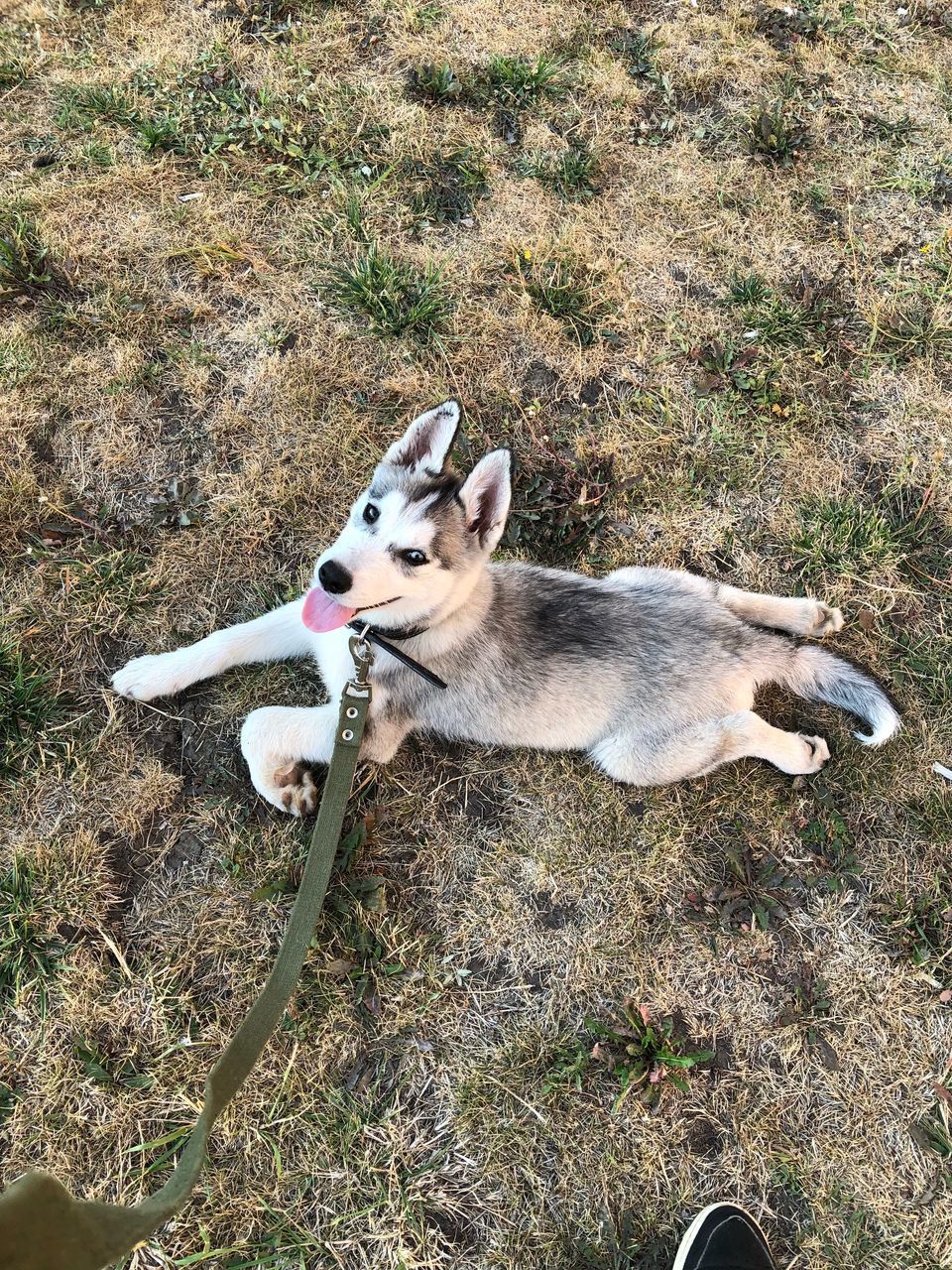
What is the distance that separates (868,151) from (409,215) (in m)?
3.11

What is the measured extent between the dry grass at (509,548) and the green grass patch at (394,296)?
0.04 meters

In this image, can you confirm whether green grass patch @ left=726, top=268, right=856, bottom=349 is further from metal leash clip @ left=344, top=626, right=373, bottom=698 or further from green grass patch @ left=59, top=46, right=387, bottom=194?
metal leash clip @ left=344, top=626, right=373, bottom=698

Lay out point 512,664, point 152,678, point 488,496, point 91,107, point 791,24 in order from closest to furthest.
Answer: point 488,496 → point 512,664 → point 152,678 → point 91,107 → point 791,24

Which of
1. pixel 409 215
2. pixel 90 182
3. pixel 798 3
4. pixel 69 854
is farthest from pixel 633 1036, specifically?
pixel 798 3

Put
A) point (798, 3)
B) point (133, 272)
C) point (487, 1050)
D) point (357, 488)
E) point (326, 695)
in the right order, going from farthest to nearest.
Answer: point (798, 3)
point (133, 272)
point (357, 488)
point (326, 695)
point (487, 1050)

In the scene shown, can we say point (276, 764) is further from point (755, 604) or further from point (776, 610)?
point (776, 610)

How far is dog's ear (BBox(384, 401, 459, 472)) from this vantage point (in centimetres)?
287

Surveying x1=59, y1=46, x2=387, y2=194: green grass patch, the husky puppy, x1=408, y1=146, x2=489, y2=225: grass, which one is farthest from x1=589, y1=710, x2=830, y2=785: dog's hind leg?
x1=59, y1=46, x2=387, y2=194: green grass patch

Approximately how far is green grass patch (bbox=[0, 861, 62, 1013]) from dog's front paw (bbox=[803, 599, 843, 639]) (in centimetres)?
366

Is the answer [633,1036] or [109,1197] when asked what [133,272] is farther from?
[633,1036]

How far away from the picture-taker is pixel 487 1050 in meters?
3.16

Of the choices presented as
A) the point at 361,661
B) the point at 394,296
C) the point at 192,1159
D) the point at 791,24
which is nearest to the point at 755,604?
the point at 361,661

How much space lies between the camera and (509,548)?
3.96 metres

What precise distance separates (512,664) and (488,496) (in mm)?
726
